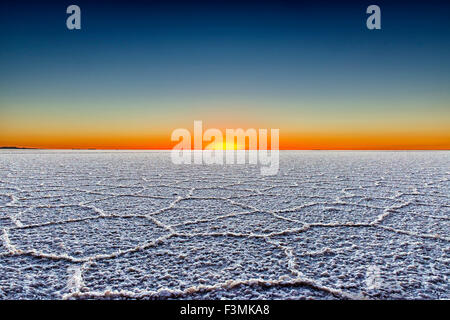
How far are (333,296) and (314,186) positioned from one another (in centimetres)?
216

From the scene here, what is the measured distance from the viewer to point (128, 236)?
1300 mm

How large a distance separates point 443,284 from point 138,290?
0.88 meters

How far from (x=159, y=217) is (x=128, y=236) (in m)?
0.35

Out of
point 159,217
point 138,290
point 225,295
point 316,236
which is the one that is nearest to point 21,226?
point 159,217

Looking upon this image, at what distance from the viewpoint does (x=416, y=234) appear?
4.32ft

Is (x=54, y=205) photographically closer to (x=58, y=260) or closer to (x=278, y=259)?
(x=58, y=260)

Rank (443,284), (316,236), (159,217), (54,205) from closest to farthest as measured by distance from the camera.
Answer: (443,284), (316,236), (159,217), (54,205)

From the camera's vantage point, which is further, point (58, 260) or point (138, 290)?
point (58, 260)

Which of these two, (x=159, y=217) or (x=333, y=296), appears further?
(x=159, y=217)
